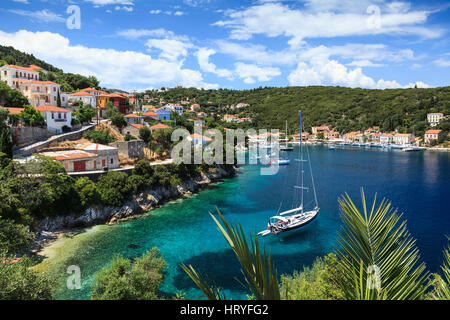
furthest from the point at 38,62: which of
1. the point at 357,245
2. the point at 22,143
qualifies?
the point at 357,245

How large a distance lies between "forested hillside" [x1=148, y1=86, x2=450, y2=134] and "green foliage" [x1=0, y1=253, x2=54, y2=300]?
8768cm

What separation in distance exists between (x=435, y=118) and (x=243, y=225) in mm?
84402

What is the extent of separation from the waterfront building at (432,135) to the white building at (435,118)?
7.71 m

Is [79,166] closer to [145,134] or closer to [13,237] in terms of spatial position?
[13,237]

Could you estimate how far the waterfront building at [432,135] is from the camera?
7219 cm

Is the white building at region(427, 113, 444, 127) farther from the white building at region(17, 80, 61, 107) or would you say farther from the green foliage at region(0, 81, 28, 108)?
the green foliage at region(0, 81, 28, 108)

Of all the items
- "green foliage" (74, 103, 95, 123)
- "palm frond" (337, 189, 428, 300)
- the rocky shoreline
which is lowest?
the rocky shoreline

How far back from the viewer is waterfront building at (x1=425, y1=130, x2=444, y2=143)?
7219 cm

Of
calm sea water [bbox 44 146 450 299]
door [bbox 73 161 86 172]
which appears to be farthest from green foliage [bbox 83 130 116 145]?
calm sea water [bbox 44 146 450 299]

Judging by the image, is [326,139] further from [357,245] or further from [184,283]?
[357,245]

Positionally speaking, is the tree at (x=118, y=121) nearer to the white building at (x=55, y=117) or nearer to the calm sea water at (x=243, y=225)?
the white building at (x=55, y=117)

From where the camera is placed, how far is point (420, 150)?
70.2 m

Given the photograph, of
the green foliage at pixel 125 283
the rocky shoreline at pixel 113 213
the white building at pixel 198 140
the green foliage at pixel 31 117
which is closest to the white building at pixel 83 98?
the green foliage at pixel 31 117

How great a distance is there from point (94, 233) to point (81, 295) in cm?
717
